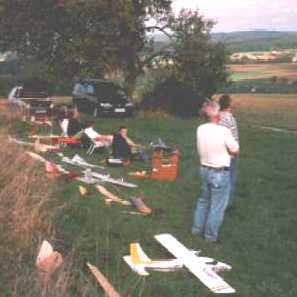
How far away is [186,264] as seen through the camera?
8969 millimetres

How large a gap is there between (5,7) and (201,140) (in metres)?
24.2

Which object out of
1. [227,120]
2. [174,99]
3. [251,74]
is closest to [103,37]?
[174,99]

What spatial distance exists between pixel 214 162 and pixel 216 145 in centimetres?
26

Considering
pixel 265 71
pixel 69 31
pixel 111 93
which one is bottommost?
pixel 265 71

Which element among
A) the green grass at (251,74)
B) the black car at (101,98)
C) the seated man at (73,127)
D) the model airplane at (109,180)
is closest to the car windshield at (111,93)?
the black car at (101,98)

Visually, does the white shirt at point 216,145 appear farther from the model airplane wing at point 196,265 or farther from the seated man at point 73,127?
the seated man at point 73,127

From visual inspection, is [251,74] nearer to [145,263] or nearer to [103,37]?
Answer: [103,37]

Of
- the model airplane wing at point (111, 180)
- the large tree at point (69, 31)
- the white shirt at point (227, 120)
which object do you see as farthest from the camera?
the large tree at point (69, 31)

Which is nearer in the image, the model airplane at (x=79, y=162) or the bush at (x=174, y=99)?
the model airplane at (x=79, y=162)

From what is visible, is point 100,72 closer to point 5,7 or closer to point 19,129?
point 5,7

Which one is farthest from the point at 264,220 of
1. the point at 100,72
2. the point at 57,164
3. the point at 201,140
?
the point at 100,72

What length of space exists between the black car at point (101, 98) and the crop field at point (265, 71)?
125 ft

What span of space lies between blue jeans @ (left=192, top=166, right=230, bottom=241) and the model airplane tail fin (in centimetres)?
126

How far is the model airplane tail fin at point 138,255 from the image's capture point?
8969 millimetres
